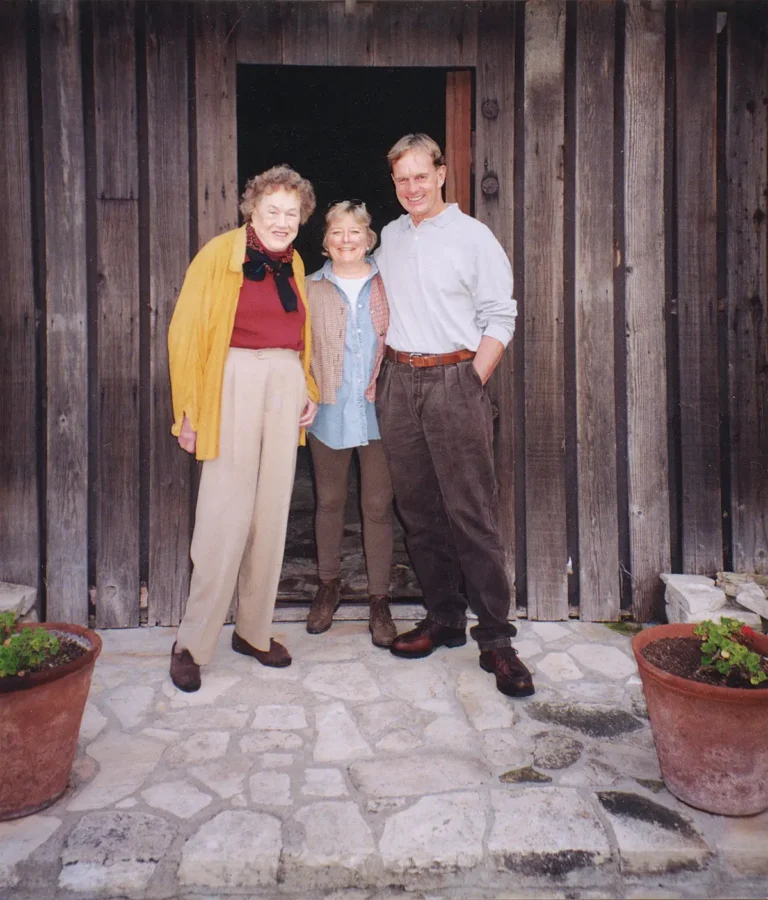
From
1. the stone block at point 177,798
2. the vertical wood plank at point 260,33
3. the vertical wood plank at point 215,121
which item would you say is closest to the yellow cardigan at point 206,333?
the vertical wood plank at point 215,121

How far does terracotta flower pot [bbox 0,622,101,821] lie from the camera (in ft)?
7.80

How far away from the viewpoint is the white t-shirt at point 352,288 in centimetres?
363

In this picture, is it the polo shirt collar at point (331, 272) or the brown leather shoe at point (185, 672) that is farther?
the polo shirt collar at point (331, 272)

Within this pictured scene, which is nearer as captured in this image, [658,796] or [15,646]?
[15,646]

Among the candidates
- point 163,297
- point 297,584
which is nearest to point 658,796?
point 297,584

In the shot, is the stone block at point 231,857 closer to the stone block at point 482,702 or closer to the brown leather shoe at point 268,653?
the stone block at point 482,702

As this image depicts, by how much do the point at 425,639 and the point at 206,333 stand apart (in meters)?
1.72

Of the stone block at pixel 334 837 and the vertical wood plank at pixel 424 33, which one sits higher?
the vertical wood plank at pixel 424 33

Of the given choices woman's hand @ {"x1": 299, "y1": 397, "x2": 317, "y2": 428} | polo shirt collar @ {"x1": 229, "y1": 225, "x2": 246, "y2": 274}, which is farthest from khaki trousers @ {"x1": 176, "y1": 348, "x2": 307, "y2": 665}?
polo shirt collar @ {"x1": 229, "y1": 225, "x2": 246, "y2": 274}

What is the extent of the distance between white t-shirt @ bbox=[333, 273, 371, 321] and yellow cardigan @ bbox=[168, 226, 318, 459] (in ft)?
1.84

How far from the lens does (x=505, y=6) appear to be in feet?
12.8

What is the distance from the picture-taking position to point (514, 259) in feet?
13.2

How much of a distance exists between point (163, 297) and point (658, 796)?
309 cm

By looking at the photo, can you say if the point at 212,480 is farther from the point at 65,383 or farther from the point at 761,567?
the point at 761,567
